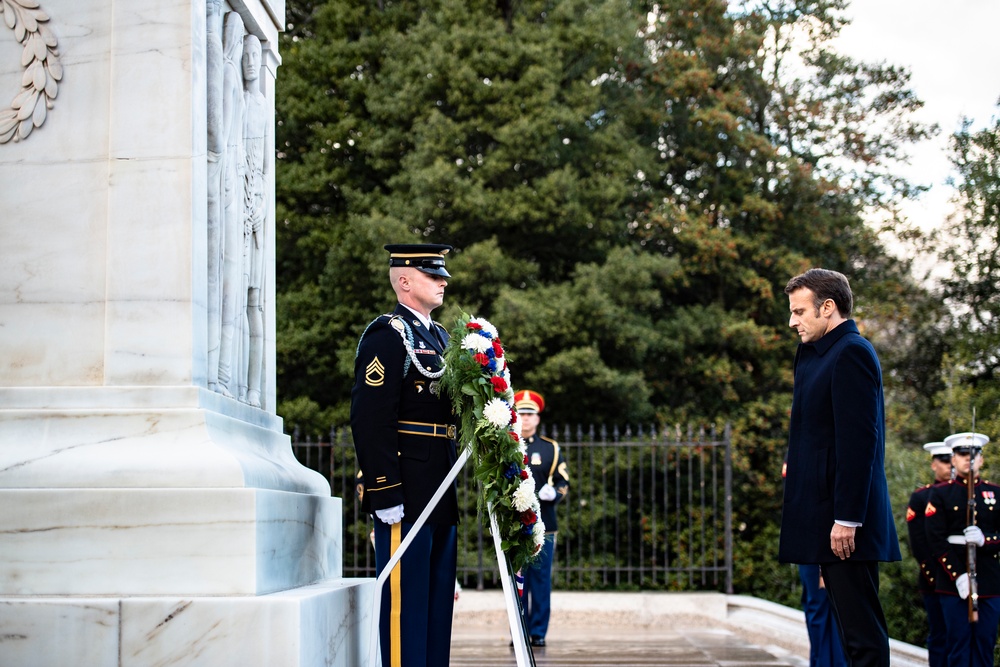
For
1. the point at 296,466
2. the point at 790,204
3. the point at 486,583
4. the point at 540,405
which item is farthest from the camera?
the point at 790,204

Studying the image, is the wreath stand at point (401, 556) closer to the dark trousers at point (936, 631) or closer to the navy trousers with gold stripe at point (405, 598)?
the navy trousers with gold stripe at point (405, 598)

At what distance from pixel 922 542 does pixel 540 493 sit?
3244mm

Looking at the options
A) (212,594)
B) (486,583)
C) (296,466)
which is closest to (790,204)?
(486,583)

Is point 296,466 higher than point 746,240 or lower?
lower

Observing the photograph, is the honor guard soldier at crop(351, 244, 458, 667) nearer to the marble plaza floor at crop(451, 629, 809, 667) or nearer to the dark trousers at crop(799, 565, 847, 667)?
the dark trousers at crop(799, 565, 847, 667)

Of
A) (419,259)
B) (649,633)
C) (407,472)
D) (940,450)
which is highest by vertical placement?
(419,259)

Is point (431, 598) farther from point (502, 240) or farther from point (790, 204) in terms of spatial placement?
point (790, 204)

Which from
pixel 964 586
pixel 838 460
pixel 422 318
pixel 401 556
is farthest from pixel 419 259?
pixel 964 586

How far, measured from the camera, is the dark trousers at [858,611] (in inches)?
184

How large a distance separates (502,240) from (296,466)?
1379 centimetres

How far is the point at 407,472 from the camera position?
5020 mm

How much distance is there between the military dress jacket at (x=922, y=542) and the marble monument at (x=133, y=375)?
534 cm

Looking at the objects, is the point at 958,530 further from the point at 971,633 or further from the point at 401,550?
the point at 401,550

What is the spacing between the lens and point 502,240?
19.2 m
